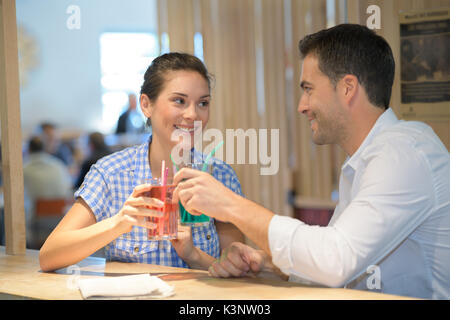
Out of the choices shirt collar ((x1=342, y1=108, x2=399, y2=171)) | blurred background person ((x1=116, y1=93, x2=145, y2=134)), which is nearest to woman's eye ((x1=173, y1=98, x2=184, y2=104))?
shirt collar ((x1=342, y1=108, x2=399, y2=171))

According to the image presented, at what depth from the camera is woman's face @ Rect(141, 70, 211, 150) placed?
2217 millimetres

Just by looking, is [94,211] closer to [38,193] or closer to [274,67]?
[274,67]

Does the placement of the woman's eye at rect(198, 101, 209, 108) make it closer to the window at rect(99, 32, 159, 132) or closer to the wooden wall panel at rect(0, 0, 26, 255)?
the wooden wall panel at rect(0, 0, 26, 255)

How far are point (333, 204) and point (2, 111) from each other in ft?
10.1

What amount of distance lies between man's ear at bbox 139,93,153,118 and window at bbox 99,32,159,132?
7234 mm

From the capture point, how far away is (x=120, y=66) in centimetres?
968

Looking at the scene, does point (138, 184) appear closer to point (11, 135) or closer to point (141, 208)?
point (141, 208)

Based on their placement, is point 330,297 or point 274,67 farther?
point 274,67

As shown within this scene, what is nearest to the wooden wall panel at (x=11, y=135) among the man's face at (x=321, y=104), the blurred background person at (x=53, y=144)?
the man's face at (x=321, y=104)

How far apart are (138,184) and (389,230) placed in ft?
2.86

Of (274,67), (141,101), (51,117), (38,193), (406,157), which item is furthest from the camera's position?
(51,117)

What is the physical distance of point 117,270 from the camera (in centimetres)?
188

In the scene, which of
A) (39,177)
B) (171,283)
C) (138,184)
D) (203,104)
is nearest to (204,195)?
(171,283)
